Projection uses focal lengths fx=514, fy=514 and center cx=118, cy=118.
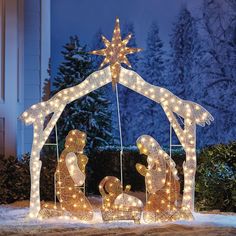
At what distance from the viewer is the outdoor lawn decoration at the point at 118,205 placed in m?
8.02

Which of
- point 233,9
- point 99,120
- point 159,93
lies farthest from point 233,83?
point 159,93

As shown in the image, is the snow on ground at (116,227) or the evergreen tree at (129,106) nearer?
the snow on ground at (116,227)

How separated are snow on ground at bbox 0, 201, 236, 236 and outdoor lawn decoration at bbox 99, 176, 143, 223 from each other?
0.38ft

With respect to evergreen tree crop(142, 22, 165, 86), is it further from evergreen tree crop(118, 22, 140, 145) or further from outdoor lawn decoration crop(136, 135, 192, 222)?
outdoor lawn decoration crop(136, 135, 192, 222)

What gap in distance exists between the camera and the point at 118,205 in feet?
26.7

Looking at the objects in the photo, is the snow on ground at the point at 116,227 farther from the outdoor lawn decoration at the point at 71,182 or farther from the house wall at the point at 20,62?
the house wall at the point at 20,62

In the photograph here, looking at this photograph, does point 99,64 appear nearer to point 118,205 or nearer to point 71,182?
point 71,182

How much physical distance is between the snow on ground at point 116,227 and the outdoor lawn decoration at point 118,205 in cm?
12

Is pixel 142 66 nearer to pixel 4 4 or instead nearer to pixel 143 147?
pixel 4 4

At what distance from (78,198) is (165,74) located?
8933mm

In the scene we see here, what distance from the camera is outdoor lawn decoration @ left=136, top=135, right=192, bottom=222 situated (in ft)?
27.1

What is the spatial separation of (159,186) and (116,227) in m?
1.11

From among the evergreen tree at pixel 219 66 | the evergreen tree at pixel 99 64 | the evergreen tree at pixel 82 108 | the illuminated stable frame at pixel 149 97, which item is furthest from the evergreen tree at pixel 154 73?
the illuminated stable frame at pixel 149 97

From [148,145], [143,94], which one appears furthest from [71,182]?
[143,94]
